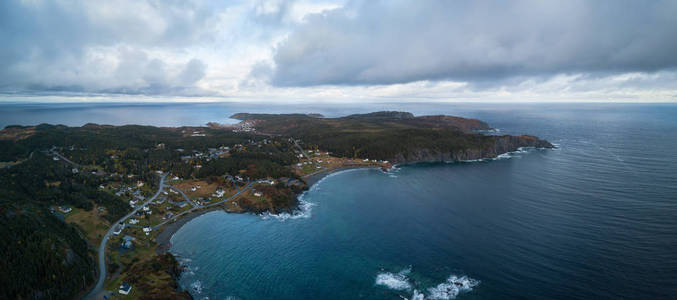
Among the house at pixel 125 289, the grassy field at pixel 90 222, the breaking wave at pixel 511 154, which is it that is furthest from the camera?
the breaking wave at pixel 511 154

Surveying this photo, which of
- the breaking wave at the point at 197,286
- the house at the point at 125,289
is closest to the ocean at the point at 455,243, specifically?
the breaking wave at the point at 197,286

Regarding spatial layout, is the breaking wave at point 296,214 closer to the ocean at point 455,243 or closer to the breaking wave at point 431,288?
the ocean at point 455,243

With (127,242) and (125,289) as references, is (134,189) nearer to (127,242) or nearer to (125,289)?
(127,242)

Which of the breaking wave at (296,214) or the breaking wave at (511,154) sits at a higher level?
the breaking wave at (511,154)

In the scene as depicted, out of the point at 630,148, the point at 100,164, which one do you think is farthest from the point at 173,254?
the point at 630,148

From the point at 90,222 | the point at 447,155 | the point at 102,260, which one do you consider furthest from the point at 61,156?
the point at 447,155

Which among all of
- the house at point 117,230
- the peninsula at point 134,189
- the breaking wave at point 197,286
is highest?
the peninsula at point 134,189

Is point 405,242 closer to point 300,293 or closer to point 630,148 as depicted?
point 300,293
